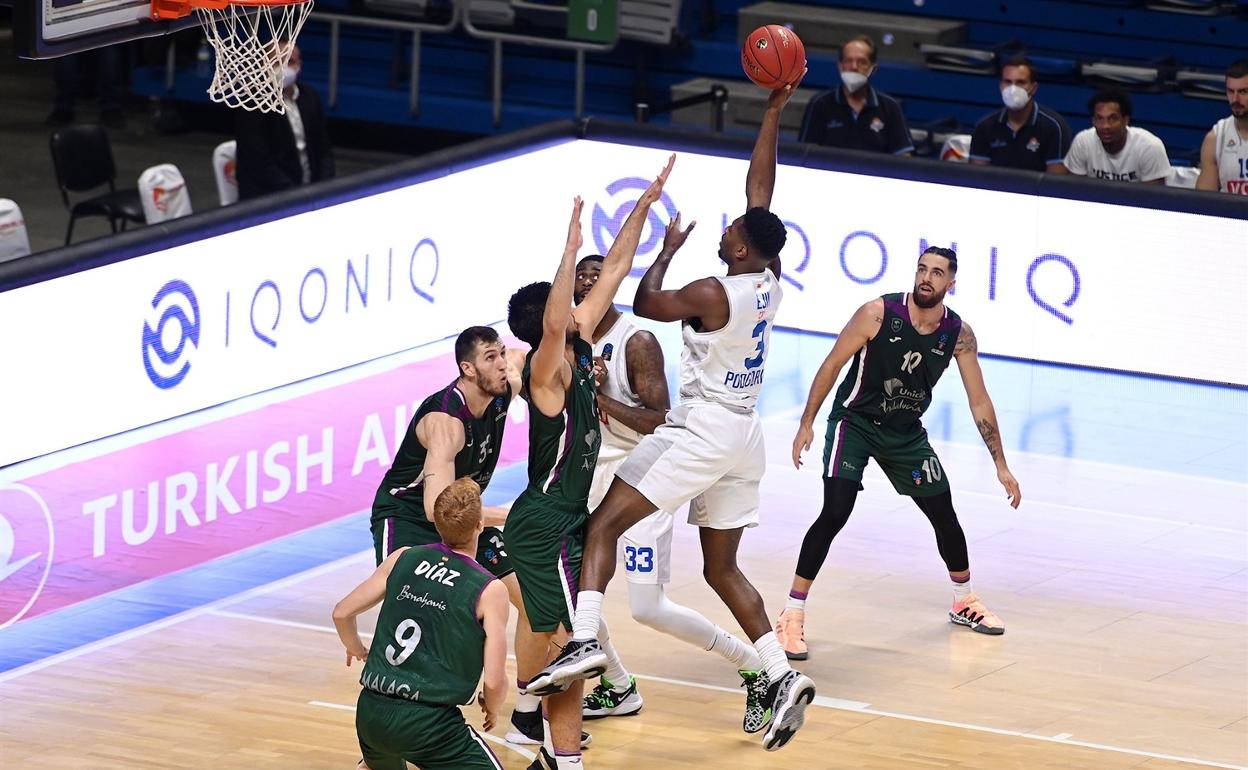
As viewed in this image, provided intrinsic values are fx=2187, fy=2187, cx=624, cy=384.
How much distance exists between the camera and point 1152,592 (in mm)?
10594

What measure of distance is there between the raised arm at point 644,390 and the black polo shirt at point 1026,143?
6.63 meters

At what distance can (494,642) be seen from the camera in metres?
6.95

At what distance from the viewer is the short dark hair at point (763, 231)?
8555mm

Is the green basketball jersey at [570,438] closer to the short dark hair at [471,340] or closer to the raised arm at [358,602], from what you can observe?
the short dark hair at [471,340]

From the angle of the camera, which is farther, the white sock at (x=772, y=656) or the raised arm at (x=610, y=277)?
the white sock at (x=772, y=656)

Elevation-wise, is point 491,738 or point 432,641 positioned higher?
point 432,641

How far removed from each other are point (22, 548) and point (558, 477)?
3.58 metres

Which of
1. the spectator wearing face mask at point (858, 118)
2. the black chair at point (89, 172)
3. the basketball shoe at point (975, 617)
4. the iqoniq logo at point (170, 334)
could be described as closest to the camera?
the basketball shoe at point (975, 617)

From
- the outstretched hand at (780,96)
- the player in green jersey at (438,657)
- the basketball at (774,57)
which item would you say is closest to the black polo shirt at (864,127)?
the basketball at (774,57)

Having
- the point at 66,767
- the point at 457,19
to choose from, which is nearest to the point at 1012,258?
the point at 457,19

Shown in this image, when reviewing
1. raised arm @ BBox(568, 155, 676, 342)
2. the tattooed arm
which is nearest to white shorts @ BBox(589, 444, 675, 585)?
raised arm @ BBox(568, 155, 676, 342)

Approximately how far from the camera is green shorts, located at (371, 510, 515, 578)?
862cm

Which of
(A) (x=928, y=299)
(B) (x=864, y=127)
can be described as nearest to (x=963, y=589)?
(A) (x=928, y=299)

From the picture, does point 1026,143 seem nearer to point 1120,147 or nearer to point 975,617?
point 1120,147
